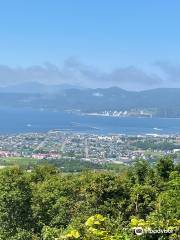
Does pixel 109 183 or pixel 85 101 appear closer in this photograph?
pixel 109 183

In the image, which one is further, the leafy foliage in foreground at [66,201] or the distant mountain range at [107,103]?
the distant mountain range at [107,103]

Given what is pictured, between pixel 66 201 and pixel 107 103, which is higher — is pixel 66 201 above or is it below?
below

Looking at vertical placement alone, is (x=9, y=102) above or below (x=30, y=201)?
above

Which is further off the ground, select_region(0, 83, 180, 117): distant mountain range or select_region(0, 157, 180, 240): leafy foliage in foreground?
select_region(0, 83, 180, 117): distant mountain range

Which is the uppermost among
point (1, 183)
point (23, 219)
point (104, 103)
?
point (104, 103)

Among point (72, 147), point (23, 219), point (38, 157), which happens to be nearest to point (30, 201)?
point (23, 219)

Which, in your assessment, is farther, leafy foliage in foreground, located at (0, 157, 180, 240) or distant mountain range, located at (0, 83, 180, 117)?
distant mountain range, located at (0, 83, 180, 117)

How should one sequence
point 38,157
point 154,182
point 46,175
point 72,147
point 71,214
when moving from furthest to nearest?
point 72,147 → point 38,157 → point 46,175 → point 154,182 → point 71,214

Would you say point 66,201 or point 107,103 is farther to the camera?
point 107,103

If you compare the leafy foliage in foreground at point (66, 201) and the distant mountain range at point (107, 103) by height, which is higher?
the distant mountain range at point (107, 103)

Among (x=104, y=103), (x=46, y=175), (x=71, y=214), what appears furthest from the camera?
(x=104, y=103)

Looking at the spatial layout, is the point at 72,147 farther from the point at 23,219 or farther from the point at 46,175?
the point at 23,219
